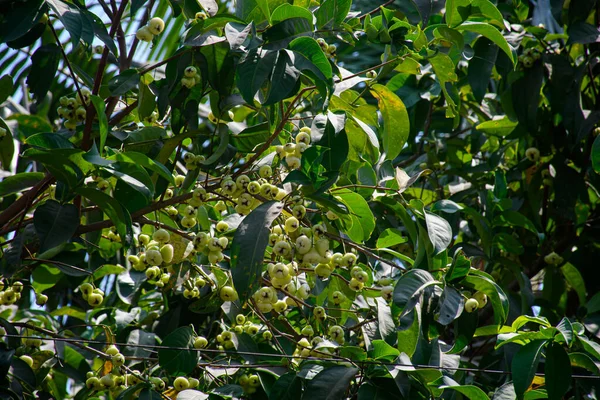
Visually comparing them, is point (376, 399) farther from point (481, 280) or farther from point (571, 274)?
point (571, 274)

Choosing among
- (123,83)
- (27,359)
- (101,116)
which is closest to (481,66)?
(123,83)

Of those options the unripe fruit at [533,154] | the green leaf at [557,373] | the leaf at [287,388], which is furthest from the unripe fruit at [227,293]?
the unripe fruit at [533,154]

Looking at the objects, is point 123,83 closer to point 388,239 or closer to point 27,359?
point 388,239

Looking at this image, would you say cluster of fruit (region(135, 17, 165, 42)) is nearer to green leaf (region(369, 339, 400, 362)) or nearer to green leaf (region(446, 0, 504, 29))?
green leaf (region(446, 0, 504, 29))

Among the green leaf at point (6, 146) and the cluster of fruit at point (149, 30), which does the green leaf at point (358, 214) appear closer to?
the cluster of fruit at point (149, 30)

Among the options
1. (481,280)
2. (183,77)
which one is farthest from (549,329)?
(183,77)

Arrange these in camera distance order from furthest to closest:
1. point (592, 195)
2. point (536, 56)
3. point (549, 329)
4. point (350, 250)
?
point (592, 195) → point (536, 56) → point (350, 250) → point (549, 329)

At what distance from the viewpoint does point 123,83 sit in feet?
5.63

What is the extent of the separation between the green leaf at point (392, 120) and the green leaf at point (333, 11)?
25 cm

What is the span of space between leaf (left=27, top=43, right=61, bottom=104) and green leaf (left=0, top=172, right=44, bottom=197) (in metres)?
0.26

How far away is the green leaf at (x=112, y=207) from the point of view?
151cm

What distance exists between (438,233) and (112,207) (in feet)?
2.41

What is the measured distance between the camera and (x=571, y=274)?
2553 millimetres

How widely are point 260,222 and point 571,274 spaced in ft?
4.92
